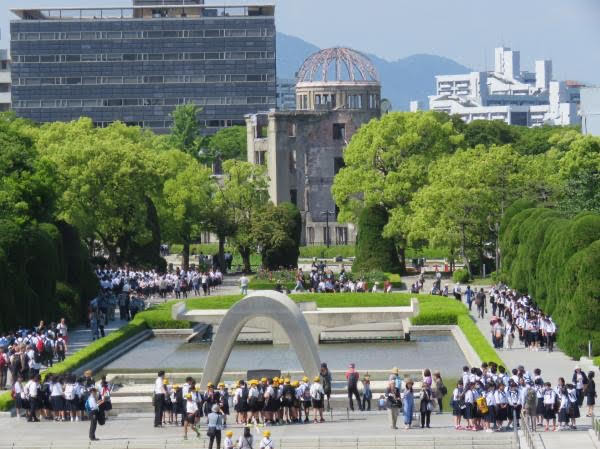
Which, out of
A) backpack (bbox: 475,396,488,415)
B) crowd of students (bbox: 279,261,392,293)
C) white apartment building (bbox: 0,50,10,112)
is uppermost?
white apartment building (bbox: 0,50,10,112)

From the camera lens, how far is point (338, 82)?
121 m

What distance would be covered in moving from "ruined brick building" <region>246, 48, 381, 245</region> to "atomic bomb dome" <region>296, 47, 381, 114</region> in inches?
2.8

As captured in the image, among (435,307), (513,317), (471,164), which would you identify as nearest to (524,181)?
(471,164)

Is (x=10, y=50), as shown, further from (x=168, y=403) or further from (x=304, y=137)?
(x=168, y=403)

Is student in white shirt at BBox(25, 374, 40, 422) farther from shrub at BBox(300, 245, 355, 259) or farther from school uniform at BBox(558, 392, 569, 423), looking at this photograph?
shrub at BBox(300, 245, 355, 259)

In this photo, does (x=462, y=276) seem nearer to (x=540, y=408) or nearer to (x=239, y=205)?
(x=239, y=205)

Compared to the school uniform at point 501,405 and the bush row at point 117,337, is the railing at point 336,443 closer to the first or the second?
the school uniform at point 501,405

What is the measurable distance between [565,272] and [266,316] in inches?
470

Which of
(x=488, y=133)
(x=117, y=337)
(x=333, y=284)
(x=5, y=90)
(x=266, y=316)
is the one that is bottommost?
(x=117, y=337)

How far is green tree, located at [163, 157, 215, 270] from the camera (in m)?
95.3

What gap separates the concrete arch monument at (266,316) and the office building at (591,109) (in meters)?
64.6

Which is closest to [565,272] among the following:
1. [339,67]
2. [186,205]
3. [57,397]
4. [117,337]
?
[117,337]

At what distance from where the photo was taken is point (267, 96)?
192 m

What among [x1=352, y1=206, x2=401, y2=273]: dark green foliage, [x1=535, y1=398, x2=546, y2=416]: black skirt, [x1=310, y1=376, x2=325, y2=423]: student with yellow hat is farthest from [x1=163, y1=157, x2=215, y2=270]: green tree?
[x1=535, y1=398, x2=546, y2=416]: black skirt
